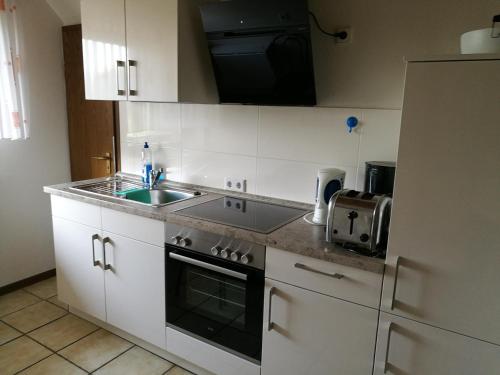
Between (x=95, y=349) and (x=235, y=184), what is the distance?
1.26 meters

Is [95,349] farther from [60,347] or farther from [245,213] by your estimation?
[245,213]

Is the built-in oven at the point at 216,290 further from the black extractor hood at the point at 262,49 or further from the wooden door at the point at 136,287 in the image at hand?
the black extractor hood at the point at 262,49

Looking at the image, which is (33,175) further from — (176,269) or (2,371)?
(176,269)

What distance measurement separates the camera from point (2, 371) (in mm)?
2006

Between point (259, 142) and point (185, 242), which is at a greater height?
point (259, 142)

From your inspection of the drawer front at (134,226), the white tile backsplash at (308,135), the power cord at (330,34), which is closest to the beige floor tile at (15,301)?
the drawer front at (134,226)

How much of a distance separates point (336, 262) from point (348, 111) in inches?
32.9

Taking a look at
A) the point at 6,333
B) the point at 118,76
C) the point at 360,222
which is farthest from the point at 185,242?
the point at 6,333

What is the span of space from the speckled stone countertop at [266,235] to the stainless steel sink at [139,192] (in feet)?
0.32

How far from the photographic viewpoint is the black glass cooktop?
1.76 m

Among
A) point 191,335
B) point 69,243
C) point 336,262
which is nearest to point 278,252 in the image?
point 336,262

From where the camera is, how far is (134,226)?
202cm

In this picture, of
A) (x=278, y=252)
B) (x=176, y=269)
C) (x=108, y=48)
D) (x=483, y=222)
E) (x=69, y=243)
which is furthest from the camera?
(x=69, y=243)

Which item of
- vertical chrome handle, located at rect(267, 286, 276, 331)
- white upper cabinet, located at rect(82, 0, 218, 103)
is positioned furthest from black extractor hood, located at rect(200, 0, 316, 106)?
vertical chrome handle, located at rect(267, 286, 276, 331)
